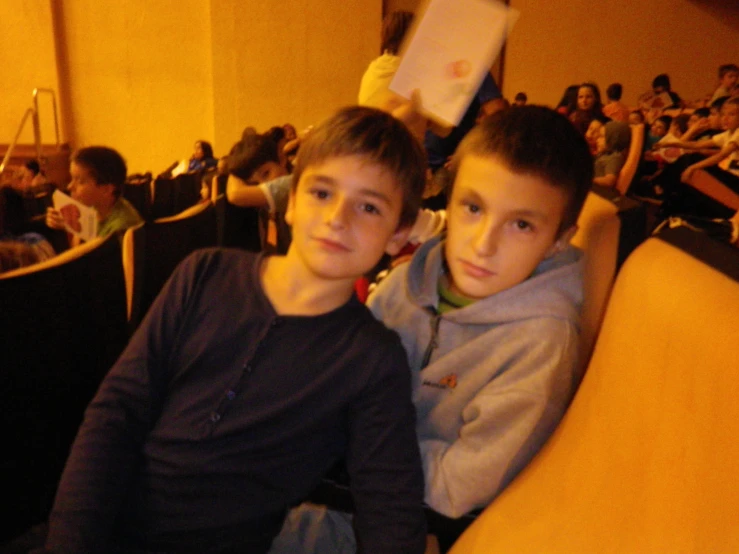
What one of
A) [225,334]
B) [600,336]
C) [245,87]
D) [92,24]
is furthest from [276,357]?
[92,24]

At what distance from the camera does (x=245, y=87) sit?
8406mm

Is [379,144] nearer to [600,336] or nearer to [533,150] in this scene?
[533,150]

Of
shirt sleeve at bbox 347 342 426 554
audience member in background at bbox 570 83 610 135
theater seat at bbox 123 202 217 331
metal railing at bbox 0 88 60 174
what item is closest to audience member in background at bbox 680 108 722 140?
audience member in background at bbox 570 83 610 135

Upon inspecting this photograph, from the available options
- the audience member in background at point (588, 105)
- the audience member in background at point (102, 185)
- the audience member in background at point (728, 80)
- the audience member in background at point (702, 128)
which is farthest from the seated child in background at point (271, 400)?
the audience member in background at point (728, 80)

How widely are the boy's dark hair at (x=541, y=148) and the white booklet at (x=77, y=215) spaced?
1793 mm

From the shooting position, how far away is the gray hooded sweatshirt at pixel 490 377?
904 mm

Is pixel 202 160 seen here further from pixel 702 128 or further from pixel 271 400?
pixel 271 400

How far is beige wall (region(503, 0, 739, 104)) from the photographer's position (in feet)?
27.8

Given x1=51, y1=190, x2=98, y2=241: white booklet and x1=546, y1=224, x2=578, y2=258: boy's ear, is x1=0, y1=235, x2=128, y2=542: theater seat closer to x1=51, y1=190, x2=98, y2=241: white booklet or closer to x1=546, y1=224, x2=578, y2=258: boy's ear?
x1=546, y1=224, x2=578, y2=258: boy's ear

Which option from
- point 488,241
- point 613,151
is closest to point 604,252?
point 488,241

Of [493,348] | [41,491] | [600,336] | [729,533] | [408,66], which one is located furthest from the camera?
[408,66]

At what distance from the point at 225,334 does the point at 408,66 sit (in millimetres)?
735

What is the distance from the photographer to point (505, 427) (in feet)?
2.99

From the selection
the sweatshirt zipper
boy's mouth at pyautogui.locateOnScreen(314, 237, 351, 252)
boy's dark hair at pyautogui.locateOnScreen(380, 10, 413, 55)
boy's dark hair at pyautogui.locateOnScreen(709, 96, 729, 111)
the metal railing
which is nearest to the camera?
boy's mouth at pyautogui.locateOnScreen(314, 237, 351, 252)
